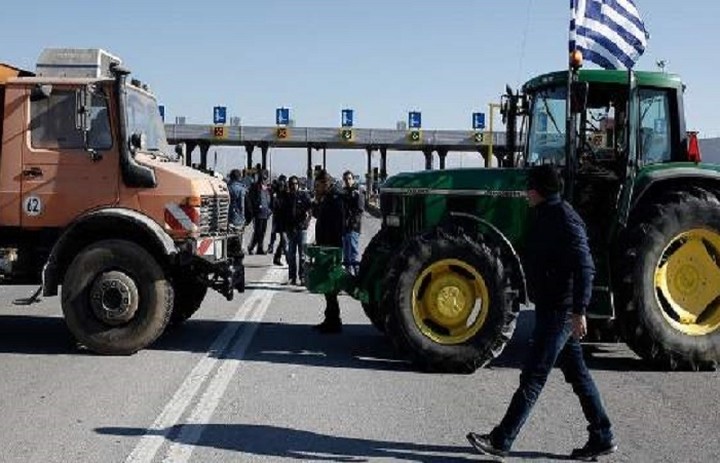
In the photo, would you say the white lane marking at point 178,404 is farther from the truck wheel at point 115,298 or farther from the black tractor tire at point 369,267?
the black tractor tire at point 369,267

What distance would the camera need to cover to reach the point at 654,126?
28.9 ft

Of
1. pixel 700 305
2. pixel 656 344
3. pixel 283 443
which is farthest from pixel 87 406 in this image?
pixel 700 305

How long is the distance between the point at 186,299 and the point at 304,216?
5.24 m

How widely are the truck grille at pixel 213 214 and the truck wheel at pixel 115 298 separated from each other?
761 millimetres

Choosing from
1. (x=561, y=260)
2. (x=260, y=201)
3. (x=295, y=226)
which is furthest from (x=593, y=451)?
(x=260, y=201)

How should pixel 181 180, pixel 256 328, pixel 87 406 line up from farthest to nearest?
pixel 256 328 → pixel 181 180 → pixel 87 406

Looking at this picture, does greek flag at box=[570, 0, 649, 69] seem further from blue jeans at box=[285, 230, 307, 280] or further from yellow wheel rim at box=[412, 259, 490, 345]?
blue jeans at box=[285, 230, 307, 280]

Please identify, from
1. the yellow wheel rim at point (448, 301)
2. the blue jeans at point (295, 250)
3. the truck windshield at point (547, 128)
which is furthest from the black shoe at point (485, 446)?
the blue jeans at point (295, 250)

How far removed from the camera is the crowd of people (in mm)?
11312

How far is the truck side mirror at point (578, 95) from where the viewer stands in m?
8.16

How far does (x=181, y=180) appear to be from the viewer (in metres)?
8.99

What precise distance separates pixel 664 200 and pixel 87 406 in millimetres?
5687

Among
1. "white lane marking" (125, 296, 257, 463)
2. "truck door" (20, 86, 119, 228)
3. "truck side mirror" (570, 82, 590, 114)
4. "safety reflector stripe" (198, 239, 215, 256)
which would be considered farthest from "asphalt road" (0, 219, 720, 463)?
"truck side mirror" (570, 82, 590, 114)

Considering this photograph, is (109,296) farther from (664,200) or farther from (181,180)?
(664,200)
